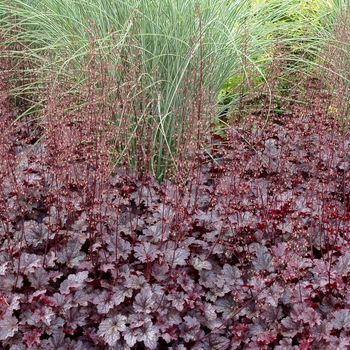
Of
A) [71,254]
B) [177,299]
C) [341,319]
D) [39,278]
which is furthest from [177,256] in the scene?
[341,319]

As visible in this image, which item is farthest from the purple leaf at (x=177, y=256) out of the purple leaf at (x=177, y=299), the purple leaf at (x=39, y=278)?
the purple leaf at (x=39, y=278)

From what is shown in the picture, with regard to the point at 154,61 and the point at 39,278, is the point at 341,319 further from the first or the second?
the point at 154,61

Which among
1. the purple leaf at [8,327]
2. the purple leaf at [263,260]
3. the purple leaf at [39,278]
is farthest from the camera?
the purple leaf at [263,260]

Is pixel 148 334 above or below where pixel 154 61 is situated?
below

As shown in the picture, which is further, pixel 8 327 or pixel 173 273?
pixel 173 273

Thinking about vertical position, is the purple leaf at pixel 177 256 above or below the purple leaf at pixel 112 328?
above

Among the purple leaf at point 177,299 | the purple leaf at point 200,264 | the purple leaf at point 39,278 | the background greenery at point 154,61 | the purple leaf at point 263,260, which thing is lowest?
the purple leaf at point 39,278

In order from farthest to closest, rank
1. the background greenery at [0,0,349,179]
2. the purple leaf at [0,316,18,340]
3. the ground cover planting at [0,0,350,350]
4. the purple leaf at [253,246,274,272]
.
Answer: the background greenery at [0,0,349,179] < the purple leaf at [253,246,274,272] < the ground cover planting at [0,0,350,350] < the purple leaf at [0,316,18,340]

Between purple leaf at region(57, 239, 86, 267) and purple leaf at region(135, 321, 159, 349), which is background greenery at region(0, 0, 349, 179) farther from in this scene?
purple leaf at region(135, 321, 159, 349)

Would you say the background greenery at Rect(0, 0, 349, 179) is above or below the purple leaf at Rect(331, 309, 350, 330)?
above

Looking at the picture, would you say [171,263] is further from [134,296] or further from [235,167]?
[235,167]

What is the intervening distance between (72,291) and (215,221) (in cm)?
86

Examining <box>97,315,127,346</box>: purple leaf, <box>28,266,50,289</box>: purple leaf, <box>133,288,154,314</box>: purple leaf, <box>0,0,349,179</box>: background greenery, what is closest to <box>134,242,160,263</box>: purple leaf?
<box>133,288,154,314</box>: purple leaf

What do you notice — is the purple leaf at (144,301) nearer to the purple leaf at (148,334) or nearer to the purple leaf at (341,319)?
the purple leaf at (148,334)
